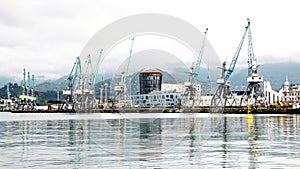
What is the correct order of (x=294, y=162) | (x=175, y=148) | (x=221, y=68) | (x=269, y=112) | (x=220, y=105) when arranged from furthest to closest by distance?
(x=220, y=105), (x=221, y=68), (x=269, y=112), (x=175, y=148), (x=294, y=162)

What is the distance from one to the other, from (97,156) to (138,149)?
358cm

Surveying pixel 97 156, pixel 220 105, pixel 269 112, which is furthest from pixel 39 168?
pixel 220 105

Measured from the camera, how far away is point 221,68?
181 m

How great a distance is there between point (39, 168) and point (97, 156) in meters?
4.39

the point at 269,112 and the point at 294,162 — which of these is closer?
the point at 294,162

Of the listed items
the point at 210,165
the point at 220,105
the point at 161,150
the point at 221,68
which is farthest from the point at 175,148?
the point at 220,105

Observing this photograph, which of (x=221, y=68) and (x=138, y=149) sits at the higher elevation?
(x=221, y=68)

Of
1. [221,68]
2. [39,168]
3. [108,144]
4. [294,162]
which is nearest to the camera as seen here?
[39,168]

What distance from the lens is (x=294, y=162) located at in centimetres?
2019

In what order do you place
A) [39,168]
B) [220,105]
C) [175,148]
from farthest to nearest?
1. [220,105]
2. [175,148]
3. [39,168]

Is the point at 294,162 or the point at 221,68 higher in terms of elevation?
the point at 221,68

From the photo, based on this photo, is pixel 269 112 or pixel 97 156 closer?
pixel 97 156

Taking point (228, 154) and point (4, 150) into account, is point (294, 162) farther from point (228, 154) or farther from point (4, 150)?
point (4, 150)

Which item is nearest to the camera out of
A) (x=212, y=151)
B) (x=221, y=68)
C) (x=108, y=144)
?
(x=212, y=151)
